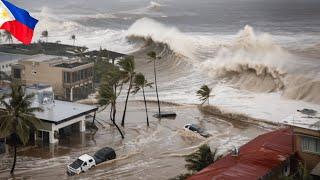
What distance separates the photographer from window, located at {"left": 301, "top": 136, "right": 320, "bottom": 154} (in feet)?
72.8

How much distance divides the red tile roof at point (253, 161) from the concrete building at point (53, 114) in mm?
14320

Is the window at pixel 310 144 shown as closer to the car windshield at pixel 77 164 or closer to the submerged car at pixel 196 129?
the car windshield at pixel 77 164

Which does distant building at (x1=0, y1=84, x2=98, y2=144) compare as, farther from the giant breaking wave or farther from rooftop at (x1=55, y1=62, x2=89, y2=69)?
the giant breaking wave

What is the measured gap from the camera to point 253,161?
74.0ft

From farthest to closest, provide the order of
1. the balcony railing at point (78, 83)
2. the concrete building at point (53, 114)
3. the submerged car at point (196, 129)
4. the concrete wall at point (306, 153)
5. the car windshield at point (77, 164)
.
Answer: the balcony railing at point (78, 83) < the submerged car at point (196, 129) < the concrete building at point (53, 114) < the car windshield at point (77, 164) < the concrete wall at point (306, 153)

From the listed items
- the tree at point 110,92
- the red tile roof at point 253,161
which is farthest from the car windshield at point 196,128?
the red tile roof at point 253,161

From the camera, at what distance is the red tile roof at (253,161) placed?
21062 millimetres

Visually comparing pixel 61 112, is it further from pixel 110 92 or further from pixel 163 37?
pixel 163 37

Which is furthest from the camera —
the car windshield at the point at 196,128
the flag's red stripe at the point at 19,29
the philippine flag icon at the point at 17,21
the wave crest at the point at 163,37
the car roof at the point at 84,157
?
the wave crest at the point at 163,37

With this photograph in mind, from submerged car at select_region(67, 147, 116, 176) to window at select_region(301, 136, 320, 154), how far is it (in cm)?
1241

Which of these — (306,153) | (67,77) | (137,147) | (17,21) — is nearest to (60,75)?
(67,77)

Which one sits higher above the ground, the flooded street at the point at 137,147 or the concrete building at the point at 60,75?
the concrete building at the point at 60,75

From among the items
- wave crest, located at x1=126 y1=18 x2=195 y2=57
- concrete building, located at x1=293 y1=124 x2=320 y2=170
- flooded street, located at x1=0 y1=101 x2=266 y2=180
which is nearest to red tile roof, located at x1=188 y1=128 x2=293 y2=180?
concrete building, located at x1=293 y1=124 x2=320 y2=170

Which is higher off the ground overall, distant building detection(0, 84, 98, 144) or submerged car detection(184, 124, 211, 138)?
distant building detection(0, 84, 98, 144)
